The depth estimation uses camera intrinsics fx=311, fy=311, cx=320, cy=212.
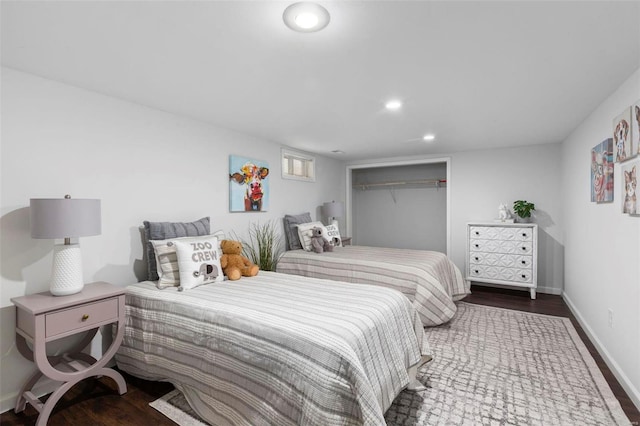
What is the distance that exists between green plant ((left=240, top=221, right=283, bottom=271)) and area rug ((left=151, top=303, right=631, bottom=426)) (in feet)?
6.58

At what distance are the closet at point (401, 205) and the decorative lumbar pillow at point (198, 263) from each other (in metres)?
4.07

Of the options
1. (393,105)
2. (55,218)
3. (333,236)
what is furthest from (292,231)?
(55,218)

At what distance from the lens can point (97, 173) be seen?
261 centimetres

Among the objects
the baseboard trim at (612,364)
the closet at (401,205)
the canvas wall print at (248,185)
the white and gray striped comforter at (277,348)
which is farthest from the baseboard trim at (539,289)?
the canvas wall print at (248,185)

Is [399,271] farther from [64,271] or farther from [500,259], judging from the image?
[64,271]

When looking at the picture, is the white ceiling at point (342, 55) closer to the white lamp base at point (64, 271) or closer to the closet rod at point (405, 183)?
the white lamp base at point (64, 271)

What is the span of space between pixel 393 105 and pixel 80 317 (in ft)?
9.82

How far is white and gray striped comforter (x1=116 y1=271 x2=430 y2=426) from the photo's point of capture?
1.53 metres

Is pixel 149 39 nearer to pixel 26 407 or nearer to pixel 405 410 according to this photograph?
pixel 26 407

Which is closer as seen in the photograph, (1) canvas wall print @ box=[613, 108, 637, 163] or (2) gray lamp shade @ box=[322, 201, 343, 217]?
(1) canvas wall print @ box=[613, 108, 637, 163]

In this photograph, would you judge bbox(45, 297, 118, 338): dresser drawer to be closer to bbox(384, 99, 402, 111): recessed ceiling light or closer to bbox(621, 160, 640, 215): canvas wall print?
bbox(384, 99, 402, 111): recessed ceiling light

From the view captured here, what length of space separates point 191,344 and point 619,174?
343 cm

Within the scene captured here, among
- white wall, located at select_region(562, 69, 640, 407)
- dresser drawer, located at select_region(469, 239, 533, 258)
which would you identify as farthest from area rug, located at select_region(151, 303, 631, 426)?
dresser drawer, located at select_region(469, 239, 533, 258)

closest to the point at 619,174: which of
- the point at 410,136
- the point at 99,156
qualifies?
the point at 410,136
